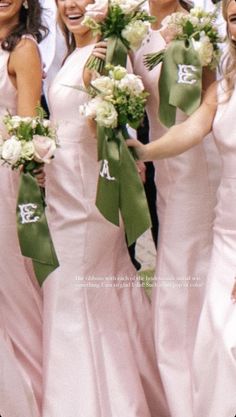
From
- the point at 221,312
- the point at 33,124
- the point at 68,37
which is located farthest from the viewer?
the point at 68,37

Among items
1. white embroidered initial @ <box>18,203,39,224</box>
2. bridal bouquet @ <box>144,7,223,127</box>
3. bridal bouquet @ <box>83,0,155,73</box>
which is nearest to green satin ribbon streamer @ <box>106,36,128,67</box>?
bridal bouquet @ <box>83,0,155,73</box>

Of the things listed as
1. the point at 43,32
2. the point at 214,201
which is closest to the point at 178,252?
the point at 214,201

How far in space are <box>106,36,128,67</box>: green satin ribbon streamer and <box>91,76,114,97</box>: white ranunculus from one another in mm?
150

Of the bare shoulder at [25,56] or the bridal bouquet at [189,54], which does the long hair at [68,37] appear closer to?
the bare shoulder at [25,56]

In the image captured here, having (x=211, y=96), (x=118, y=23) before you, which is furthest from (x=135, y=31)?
(x=211, y=96)

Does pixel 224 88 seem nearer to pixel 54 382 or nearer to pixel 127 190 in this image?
pixel 127 190

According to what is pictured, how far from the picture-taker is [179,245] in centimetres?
448

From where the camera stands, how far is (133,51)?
4.38 metres

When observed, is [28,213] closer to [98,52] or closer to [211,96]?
[98,52]

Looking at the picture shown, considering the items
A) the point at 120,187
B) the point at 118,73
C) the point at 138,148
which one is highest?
the point at 118,73

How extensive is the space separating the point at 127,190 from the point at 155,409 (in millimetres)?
→ 1155

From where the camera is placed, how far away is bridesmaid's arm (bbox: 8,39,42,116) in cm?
437

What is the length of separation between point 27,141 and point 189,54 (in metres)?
0.79

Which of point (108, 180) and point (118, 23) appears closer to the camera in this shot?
point (118, 23)
